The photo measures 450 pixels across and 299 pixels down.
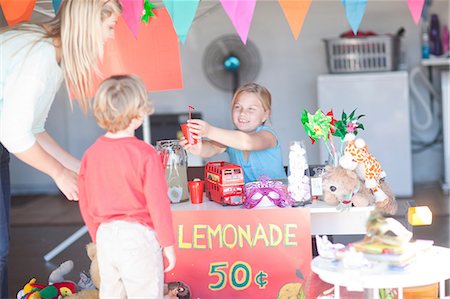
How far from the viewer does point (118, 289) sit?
293 cm

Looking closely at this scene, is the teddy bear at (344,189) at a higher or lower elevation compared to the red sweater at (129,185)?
lower

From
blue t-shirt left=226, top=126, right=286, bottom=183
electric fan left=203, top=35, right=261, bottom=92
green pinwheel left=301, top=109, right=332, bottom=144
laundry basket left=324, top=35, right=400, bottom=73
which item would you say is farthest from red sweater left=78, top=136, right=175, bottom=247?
electric fan left=203, top=35, right=261, bottom=92

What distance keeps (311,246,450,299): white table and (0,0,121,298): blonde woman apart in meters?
1.05

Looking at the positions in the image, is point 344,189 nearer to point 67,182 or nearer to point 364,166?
point 364,166

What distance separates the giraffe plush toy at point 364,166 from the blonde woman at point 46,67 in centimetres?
116

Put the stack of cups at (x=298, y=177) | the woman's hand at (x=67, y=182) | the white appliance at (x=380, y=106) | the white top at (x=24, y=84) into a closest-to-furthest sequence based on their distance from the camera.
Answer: the white top at (x=24, y=84) → the woman's hand at (x=67, y=182) → the stack of cups at (x=298, y=177) → the white appliance at (x=380, y=106)

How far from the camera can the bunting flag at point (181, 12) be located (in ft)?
11.2

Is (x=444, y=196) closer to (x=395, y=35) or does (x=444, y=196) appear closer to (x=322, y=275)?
(x=395, y=35)

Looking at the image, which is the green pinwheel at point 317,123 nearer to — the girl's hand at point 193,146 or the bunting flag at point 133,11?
the girl's hand at point 193,146

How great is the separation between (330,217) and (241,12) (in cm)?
102

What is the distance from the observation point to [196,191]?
3613 mm

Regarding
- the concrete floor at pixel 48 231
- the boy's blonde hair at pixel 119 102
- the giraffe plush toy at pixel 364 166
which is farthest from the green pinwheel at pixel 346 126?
the concrete floor at pixel 48 231

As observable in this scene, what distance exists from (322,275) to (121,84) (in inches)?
39.3

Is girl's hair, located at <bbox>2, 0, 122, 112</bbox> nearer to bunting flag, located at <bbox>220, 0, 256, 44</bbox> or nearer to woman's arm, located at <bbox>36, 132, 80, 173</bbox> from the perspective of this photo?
woman's arm, located at <bbox>36, 132, 80, 173</bbox>
